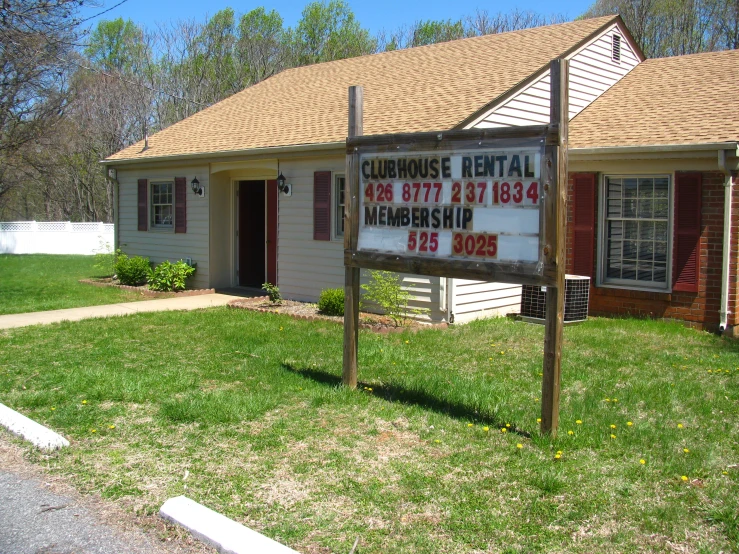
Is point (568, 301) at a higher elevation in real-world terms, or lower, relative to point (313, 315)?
higher

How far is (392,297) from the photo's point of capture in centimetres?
1087

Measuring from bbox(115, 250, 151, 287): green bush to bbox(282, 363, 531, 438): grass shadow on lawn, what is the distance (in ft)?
30.8

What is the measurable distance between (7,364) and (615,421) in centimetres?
642

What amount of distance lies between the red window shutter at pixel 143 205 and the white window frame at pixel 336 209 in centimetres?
631

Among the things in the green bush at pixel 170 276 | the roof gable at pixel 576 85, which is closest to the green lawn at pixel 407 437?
the roof gable at pixel 576 85

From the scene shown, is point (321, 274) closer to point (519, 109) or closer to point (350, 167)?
point (519, 109)

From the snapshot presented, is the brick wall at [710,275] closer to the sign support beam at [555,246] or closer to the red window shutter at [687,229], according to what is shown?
the red window shutter at [687,229]

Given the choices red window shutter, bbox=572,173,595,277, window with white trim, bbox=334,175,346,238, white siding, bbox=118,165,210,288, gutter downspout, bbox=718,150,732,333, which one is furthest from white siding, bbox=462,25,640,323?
white siding, bbox=118,165,210,288

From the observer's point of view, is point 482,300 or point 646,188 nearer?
point 646,188

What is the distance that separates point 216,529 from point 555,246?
10.2ft

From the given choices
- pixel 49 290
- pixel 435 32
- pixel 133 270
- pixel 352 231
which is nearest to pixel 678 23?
pixel 435 32

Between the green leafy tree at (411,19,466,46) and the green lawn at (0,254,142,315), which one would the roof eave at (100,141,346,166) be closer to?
the green lawn at (0,254,142,315)

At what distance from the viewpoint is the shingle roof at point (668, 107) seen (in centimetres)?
1104

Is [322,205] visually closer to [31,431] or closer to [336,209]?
[336,209]
